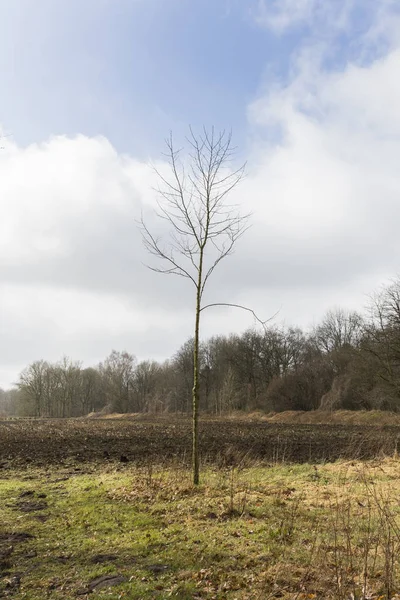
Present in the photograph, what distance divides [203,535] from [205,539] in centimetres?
18

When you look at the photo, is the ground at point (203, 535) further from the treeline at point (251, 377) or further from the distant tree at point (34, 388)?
the distant tree at point (34, 388)

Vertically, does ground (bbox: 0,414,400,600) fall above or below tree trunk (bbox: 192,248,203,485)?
below

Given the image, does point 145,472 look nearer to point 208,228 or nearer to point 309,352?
point 208,228

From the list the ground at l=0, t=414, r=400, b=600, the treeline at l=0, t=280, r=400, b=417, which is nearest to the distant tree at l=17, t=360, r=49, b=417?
the treeline at l=0, t=280, r=400, b=417

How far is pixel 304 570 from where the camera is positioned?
5227 millimetres

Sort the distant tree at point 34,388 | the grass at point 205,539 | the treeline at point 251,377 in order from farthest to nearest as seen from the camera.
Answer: the distant tree at point 34,388, the treeline at point 251,377, the grass at point 205,539

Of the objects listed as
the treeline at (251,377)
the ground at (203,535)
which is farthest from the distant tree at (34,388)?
the ground at (203,535)

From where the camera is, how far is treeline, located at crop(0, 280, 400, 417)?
125 ft

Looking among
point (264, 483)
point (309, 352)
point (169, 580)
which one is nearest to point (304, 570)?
point (169, 580)

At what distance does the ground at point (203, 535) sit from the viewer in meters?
5.05

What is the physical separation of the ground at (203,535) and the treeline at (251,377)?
2593cm

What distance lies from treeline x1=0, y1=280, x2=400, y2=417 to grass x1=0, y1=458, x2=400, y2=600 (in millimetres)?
26478

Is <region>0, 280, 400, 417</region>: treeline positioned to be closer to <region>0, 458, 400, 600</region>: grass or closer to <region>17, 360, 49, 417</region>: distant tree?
<region>17, 360, 49, 417</region>: distant tree

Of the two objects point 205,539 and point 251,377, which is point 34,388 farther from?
point 205,539
